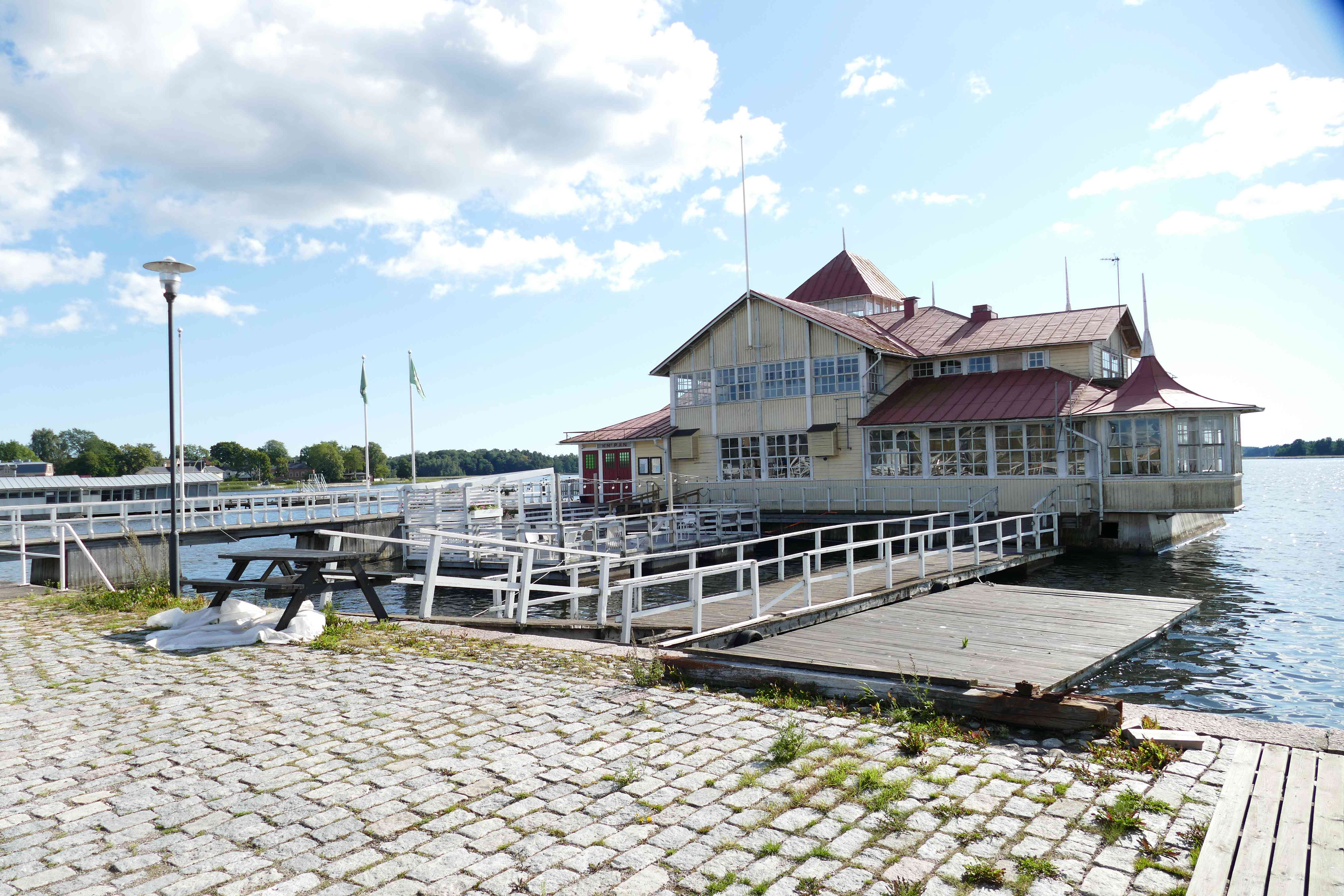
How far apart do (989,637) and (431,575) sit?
273 inches

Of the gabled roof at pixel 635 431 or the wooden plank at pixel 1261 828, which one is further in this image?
the gabled roof at pixel 635 431

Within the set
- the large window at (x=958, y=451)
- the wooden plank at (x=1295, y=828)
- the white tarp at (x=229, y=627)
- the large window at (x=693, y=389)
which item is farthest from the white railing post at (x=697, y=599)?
the large window at (x=693, y=389)

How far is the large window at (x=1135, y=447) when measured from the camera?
25.5m

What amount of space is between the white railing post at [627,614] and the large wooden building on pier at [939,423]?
19862 mm

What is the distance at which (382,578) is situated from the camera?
11.5 metres

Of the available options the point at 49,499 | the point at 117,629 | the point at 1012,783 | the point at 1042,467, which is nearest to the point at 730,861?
the point at 1012,783

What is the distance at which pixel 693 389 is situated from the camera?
3506 centimetres

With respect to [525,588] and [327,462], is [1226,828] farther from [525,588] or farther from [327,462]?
[327,462]

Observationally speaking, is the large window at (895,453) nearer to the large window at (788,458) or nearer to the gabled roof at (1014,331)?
the large window at (788,458)

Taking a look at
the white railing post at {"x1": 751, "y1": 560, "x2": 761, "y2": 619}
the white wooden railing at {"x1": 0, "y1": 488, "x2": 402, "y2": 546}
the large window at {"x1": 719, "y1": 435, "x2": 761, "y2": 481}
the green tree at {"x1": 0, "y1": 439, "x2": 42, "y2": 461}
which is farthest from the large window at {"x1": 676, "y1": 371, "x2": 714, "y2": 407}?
the green tree at {"x1": 0, "y1": 439, "x2": 42, "y2": 461}

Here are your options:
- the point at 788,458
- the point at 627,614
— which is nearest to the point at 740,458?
the point at 788,458

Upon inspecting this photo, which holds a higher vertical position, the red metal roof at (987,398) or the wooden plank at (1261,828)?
the red metal roof at (987,398)

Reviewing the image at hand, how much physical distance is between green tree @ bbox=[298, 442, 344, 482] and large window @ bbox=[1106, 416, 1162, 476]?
117 m

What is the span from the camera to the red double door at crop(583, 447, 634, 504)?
37.8 meters
